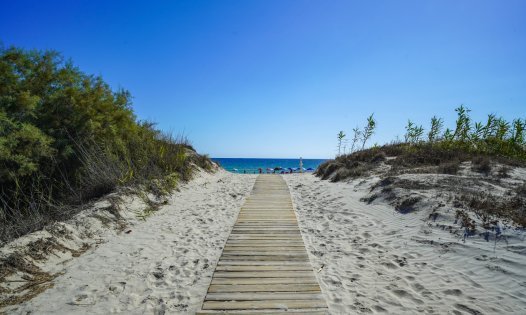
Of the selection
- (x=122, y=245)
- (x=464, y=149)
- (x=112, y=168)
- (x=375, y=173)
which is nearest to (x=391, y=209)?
(x=375, y=173)

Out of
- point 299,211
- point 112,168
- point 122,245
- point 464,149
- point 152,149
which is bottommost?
point 122,245

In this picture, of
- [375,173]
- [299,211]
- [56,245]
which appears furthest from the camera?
[375,173]

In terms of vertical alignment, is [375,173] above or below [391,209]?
above

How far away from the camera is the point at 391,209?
629cm

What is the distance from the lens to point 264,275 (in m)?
3.65

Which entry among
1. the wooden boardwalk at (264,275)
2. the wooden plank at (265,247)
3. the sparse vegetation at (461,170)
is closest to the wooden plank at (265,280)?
the wooden boardwalk at (264,275)

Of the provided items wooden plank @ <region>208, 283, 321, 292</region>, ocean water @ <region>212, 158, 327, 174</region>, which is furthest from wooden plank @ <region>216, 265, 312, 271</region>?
ocean water @ <region>212, 158, 327, 174</region>

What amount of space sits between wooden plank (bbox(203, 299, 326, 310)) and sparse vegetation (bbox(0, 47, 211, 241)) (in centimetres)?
421

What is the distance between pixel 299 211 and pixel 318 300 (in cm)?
409

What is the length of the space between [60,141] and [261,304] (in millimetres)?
7759

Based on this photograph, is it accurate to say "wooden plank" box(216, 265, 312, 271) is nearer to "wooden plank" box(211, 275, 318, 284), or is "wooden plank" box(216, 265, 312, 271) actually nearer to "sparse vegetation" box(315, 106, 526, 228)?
"wooden plank" box(211, 275, 318, 284)

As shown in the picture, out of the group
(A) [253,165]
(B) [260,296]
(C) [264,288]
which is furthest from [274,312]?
(A) [253,165]

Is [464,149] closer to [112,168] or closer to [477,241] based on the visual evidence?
[477,241]

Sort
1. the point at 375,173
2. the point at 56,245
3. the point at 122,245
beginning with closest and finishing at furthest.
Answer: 1. the point at 56,245
2. the point at 122,245
3. the point at 375,173
